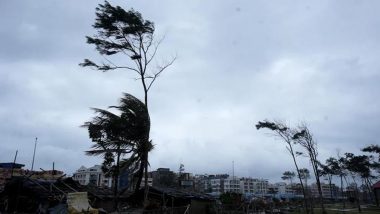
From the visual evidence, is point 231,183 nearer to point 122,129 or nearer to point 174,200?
point 174,200

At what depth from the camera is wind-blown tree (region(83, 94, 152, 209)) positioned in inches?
802

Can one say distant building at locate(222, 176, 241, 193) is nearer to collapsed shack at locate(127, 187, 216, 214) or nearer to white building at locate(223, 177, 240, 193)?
white building at locate(223, 177, 240, 193)

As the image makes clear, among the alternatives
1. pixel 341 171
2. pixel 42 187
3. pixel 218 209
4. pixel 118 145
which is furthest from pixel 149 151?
pixel 341 171

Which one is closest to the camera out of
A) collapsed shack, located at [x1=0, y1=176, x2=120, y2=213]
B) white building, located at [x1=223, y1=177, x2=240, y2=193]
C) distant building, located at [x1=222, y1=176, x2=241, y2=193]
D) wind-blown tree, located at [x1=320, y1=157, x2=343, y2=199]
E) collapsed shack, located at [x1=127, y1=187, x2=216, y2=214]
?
collapsed shack, located at [x1=0, y1=176, x2=120, y2=213]

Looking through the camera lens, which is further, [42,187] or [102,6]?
[102,6]

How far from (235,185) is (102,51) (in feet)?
448

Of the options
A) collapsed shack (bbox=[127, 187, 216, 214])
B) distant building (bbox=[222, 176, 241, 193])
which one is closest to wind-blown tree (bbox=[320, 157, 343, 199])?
collapsed shack (bbox=[127, 187, 216, 214])

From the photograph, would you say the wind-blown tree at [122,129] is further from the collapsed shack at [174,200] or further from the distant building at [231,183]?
the distant building at [231,183]

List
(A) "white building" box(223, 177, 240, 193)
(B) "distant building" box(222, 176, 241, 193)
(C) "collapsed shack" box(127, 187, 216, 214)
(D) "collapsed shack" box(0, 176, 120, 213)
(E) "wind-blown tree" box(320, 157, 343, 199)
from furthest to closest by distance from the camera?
(A) "white building" box(223, 177, 240, 193) → (B) "distant building" box(222, 176, 241, 193) → (E) "wind-blown tree" box(320, 157, 343, 199) → (C) "collapsed shack" box(127, 187, 216, 214) → (D) "collapsed shack" box(0, 176, 120, 213)

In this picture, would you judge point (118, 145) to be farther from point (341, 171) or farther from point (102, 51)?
point (341, 171)

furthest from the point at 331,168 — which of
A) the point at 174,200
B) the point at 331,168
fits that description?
the point at 174,200

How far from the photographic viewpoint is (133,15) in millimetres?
20734

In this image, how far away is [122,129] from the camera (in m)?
20.4

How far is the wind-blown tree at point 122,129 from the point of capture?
66.8 ft
